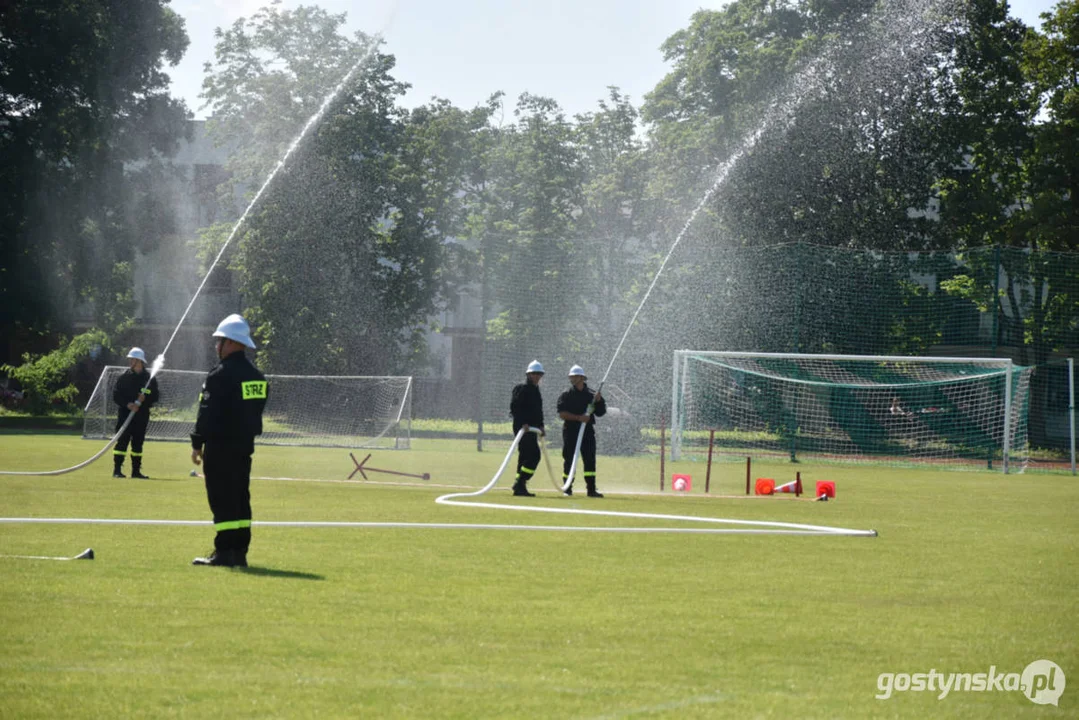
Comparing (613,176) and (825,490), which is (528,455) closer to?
(825,490)

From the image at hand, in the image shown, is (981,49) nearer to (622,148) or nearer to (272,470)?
(622,148)

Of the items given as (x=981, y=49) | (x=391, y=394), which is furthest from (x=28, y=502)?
(x=981, y=49)

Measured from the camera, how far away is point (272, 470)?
24.8 metres

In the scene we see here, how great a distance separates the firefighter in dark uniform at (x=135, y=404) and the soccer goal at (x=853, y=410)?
1364 centimetres

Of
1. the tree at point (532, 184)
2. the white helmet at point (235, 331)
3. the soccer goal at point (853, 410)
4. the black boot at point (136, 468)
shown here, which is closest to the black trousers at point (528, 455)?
the black boot at point (136, 468)

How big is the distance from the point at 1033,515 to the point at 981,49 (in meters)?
29.5

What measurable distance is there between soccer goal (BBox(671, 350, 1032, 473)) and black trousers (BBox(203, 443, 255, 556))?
71.1 feet

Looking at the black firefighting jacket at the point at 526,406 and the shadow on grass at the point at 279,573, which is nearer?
the shadow on grass at the point at 279,573

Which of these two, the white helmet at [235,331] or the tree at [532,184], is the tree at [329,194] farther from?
the white helmet at [235,331]

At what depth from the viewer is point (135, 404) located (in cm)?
2030

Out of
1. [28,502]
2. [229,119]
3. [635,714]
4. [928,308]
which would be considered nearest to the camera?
[635,714]

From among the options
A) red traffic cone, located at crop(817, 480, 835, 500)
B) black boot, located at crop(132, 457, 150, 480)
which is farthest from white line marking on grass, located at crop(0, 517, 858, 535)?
black boot, located at crop(132, 457, 150, 480)

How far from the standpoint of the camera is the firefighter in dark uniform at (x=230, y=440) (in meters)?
10.1

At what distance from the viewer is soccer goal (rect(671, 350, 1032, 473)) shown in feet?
108
